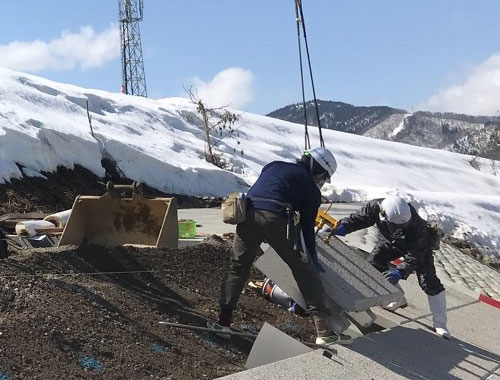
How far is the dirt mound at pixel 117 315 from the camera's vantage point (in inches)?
180

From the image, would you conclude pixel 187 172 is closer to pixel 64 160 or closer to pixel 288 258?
pixel 64 160

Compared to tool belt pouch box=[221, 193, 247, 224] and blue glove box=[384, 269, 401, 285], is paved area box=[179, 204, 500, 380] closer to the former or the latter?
blue glove box=[384, 269, 401, 285]

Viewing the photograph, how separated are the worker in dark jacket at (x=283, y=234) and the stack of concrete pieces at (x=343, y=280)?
12.2 inches

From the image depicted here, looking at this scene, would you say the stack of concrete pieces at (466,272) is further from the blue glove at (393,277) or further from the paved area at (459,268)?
the blue glove at (393,277)

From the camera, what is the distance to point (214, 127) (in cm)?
2853

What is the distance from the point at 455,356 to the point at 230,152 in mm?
20572

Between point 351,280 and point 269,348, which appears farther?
point 351,280

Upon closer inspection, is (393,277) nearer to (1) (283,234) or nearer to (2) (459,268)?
(1) (283,234)

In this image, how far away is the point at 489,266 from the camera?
1709 cm

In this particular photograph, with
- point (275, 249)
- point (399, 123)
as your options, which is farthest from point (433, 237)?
point (399, 123)

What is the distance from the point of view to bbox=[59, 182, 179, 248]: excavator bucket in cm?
810

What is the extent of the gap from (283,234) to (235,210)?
41 centimetres

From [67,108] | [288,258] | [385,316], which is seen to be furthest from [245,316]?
[67,108]


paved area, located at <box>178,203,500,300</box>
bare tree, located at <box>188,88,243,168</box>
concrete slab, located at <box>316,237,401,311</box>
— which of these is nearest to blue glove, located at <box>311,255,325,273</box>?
concrete slab, located at <box>316,237,401,311</box>
